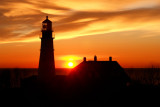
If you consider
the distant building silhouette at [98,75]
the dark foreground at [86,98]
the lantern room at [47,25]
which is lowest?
the dark foreground at [86,98]

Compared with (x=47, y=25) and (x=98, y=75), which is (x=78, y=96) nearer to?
(x=98, y=75)

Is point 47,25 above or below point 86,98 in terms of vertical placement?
above

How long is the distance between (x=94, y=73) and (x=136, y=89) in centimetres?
593

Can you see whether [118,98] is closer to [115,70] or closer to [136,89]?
[136,89]

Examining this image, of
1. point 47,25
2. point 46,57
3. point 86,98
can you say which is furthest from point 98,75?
point 47,25

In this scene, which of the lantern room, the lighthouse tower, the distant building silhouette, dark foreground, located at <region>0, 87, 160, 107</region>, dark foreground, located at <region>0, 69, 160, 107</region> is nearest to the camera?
dark foreground, located at <region>0, 87, 160, 107</region>

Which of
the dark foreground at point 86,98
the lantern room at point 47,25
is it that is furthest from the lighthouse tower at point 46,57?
the dark foreground at point 86,98

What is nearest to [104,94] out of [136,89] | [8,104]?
[136,89]

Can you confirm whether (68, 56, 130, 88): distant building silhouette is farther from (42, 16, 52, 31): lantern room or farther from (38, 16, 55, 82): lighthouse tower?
(42, 16, 52, 31): lantern room

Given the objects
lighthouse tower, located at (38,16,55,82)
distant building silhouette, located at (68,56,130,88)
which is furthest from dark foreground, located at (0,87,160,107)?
lighthouse tower, located at (38,16,55,82)

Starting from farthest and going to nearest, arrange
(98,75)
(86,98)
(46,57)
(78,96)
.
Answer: (46,57) < (98,75) < (78,96) < (86,98)

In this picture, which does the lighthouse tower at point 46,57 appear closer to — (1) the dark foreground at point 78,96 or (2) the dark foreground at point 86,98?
(1) the dark foreground at point 78,96

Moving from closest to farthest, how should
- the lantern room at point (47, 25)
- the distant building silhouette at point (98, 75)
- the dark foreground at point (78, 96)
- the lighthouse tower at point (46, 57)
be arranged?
the dark foreground at point (78, 96)
the distant building silhouette at point (98, 75)
the lighthouse tower at point (46, 57)
the lantern room at point (47, 25)

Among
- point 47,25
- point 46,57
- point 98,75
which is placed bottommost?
point 98,75
